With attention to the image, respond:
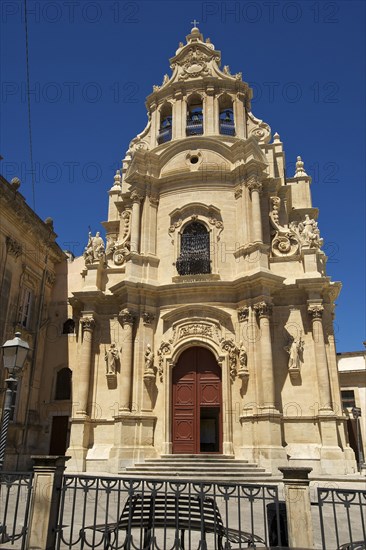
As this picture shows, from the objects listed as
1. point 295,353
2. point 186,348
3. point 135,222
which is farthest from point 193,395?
point 135,222

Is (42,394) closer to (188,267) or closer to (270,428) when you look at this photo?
(188,267)

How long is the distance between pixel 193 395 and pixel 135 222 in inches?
333

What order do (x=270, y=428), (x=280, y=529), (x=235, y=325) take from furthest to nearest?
(x=235, y=325) → (x=270, y=428) → (x=280, y=529)

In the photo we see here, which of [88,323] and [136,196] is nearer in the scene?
[88,323]

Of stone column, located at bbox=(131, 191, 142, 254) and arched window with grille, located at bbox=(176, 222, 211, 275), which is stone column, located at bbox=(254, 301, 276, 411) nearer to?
arched window with grille, located at bbox=(176, 222, 211, 275)

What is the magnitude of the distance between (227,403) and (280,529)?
11.6 metres

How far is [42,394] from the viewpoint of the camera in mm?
21266

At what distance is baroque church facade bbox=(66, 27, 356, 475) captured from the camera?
17.4m

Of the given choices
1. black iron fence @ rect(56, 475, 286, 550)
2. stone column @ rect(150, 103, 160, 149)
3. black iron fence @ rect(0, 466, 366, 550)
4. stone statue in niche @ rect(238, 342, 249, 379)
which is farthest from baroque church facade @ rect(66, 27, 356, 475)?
black iron fence @ rect(0, 466, 366, 550)

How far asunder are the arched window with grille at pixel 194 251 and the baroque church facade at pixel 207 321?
0.06 meters

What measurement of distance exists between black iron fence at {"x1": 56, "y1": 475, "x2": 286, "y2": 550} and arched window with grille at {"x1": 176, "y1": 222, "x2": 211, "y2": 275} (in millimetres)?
10379

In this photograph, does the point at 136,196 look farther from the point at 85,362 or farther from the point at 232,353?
the point at 232,353

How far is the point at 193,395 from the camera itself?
1864cm

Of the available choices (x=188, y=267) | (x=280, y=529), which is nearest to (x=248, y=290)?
(x=188, y=267)
